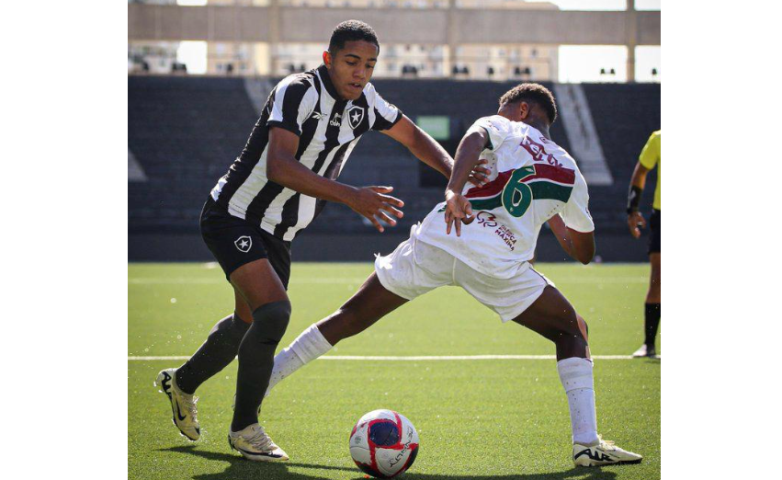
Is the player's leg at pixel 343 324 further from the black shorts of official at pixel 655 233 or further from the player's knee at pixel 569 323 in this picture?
the black shorts of official at pixel 655 233

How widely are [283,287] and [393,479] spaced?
0.88 meters

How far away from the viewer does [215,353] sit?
392 cm

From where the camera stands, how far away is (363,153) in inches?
815

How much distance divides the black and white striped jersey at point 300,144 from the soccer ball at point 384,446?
0.91m

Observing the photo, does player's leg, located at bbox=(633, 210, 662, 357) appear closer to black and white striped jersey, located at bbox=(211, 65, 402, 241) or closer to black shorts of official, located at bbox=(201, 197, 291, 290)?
black and white striped jersey, located at bbox=(211, 65, 402, 241)

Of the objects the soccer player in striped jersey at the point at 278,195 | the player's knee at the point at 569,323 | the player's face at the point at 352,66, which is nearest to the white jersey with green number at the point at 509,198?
the soccer player in striped jersey at the point at 278,195

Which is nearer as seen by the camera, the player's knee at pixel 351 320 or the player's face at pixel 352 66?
the player's face at pixel 352 66

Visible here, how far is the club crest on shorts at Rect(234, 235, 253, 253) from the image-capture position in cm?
356

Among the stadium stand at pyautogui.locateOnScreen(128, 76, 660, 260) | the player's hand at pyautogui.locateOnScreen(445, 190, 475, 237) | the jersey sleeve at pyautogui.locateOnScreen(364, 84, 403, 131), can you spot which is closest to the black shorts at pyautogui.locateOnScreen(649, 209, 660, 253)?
the jersey sleeve at pyautogui.locateOnScreen(364, 84, 403, 131)

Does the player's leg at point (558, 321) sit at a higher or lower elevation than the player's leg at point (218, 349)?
higher

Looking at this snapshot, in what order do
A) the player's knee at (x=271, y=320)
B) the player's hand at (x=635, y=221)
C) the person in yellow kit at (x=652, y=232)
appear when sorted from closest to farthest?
the player's knee at (x=271, y=320) → the player's hand at (x=635, y=221) → the person in yellow kit at (x=652, y=232)

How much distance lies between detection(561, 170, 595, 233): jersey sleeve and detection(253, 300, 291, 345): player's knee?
118 cm

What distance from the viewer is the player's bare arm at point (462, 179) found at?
3.16 m
